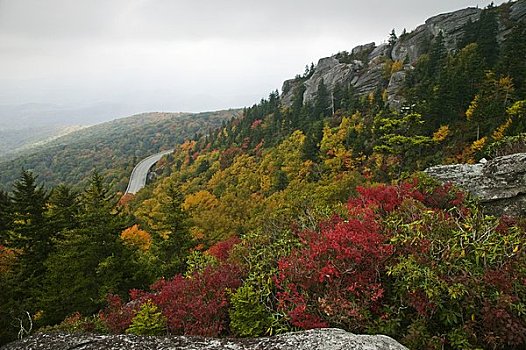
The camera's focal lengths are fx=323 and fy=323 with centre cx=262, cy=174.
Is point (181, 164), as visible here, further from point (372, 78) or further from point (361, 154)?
point (361, 154)

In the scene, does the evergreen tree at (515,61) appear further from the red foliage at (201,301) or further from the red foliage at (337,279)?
the red foliage at (201,301)

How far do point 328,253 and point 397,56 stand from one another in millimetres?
63340

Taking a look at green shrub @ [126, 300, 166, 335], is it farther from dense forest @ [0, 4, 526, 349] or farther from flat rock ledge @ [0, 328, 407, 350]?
flat rock ledge @ [0, 328, 407, 350]

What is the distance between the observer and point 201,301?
7.27 metres

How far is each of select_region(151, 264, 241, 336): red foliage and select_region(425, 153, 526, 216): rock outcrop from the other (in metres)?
9.21

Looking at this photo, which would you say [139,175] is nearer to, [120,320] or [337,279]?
[120,320]

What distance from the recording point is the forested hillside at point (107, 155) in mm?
94250

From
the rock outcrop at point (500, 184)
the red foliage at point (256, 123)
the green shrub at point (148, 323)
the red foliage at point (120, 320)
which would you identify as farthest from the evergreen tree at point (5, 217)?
the red foliage at point (256, 123)

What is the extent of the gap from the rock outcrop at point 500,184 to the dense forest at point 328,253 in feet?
2.30

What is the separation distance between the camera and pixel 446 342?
5551mm

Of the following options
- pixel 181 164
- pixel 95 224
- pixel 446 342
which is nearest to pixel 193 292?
pixel 446 342

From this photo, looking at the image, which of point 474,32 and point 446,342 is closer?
point 446,342

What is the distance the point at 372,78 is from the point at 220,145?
103 feet

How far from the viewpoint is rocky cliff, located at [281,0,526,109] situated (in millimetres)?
46188
